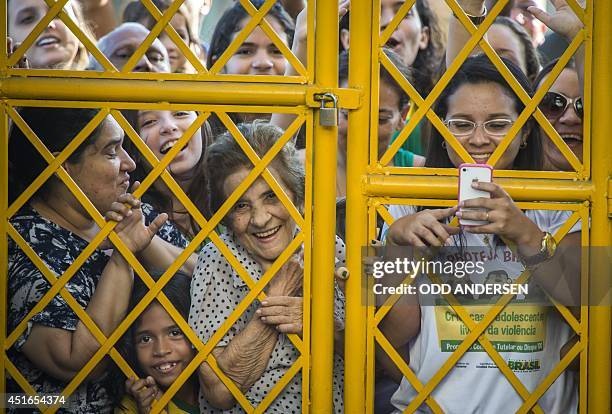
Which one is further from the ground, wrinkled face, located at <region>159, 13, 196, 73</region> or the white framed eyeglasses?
the white framed eyeglasses

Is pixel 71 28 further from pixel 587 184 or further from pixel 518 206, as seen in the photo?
pixel 587 184

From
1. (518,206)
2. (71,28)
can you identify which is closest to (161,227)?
(71,28)

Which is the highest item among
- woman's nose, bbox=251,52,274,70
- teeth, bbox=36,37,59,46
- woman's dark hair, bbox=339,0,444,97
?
woman's dark hair, bbox=339,0,444,97

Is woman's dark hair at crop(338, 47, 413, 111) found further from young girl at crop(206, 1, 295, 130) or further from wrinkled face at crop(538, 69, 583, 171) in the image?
wrinkled face at crop(538, 69, 583, 171)

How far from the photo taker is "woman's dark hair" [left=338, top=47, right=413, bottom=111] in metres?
3.43

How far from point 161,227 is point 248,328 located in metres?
0.51

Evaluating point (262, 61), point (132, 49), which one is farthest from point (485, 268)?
point (132, 49)

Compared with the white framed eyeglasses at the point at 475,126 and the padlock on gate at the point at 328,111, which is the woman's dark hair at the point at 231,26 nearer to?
the padlock on gate at the point at 328,111

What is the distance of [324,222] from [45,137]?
43.5 inches

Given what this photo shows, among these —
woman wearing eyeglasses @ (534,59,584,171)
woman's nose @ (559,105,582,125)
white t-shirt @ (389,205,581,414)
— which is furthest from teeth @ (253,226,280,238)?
woman's nose @ (559,105,582,125)

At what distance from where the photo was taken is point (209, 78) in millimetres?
3406

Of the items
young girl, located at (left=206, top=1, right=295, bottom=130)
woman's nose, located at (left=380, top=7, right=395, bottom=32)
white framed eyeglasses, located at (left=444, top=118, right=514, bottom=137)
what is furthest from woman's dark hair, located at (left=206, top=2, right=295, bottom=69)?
white framed eyeglasses, located at (left=444, top=118, right=514, bottom=137)

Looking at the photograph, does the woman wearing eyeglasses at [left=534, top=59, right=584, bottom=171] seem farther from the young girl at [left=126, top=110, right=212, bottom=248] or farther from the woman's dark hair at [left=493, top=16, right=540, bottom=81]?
the young girl at [left=126, top=110, right=212, bottom=248]

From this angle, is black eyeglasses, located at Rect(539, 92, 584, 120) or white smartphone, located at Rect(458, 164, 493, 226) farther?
black eyeglasses, located at Rect(539, 92, 584, 120)
